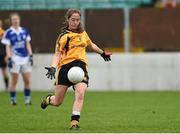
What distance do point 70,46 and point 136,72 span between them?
40.3ft

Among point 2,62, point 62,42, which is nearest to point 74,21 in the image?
point 62,42

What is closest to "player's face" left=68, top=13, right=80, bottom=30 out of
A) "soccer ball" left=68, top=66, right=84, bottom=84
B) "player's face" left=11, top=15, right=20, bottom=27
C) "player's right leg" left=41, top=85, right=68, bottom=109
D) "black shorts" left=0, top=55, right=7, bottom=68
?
"soccer ball" left=68, top=66, right=84, bottom=84

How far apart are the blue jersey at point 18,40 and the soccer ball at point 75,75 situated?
6616 millimetres

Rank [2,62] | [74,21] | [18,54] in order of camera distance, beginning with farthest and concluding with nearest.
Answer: [2,62], [18,54], [74,21]

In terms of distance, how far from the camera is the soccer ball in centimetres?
1302

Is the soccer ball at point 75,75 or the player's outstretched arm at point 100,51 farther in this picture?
the player's outstretched arm at point 100,51

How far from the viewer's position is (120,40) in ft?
86.2

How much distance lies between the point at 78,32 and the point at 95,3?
14.4 m

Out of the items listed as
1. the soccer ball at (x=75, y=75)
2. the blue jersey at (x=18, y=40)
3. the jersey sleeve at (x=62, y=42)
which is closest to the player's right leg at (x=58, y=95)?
the soccer ball at (x=75, y=75)

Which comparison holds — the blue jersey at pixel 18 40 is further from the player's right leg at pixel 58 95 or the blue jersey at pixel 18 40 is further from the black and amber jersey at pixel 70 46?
the black and amber jersey at pixel 70 46

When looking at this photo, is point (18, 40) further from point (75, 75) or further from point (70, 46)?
point (75, 75)

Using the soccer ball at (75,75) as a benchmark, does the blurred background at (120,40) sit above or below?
above

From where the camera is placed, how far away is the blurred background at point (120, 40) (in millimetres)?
25391

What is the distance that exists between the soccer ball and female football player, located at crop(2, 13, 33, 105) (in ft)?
21.1
